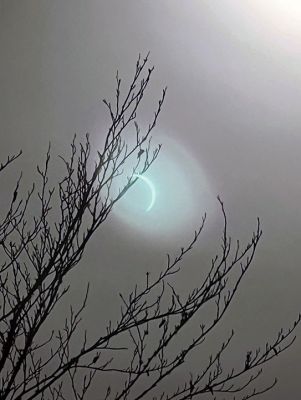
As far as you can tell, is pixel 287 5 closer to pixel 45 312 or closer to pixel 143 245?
pixel 143 245

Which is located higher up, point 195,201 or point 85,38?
point 85,38

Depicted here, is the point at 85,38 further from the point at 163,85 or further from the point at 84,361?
the point at 84,361

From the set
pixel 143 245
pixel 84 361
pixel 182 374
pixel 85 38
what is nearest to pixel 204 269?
pixel 143 245

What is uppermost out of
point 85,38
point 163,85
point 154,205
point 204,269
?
point 85,38

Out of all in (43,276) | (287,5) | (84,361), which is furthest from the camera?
(84,361)

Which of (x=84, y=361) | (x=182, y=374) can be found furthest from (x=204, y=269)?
(x=84, y=361)

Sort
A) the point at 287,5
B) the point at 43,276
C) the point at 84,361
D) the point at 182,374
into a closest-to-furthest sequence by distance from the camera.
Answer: the point at 43,276 → the point at 287,5 → the point at 84,361 → the point at 182,374

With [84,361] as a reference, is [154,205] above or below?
above

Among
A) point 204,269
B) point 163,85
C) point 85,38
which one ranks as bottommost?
point 204,269

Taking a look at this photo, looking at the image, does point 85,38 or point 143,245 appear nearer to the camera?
point 85,38
